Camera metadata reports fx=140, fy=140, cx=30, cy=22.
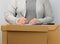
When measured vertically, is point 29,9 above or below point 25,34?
above

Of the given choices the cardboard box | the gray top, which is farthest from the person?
the cardboard box

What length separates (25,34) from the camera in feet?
2.52

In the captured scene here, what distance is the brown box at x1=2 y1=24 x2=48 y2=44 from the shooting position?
758 mm

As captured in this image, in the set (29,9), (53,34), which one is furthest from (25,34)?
(29,9)

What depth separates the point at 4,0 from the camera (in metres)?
1.68

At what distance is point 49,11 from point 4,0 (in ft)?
1.99

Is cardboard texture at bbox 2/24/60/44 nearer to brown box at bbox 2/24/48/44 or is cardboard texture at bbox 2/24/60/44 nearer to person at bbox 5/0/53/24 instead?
brown box at bbox 2/24/48/44

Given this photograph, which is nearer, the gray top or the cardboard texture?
the cardboard texture

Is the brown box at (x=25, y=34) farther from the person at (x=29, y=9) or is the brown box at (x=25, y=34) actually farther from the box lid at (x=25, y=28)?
the person at (x=29, y=9)

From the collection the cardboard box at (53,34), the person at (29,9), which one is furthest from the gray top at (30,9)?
the cardboard box at (53,34)

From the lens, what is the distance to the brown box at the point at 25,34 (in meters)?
0.76

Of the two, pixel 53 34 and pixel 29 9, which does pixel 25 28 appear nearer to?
pixel 53 34

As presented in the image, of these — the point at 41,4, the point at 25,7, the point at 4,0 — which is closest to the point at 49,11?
the point at 41,4

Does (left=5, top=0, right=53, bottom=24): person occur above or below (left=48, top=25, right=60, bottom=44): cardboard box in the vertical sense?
above
